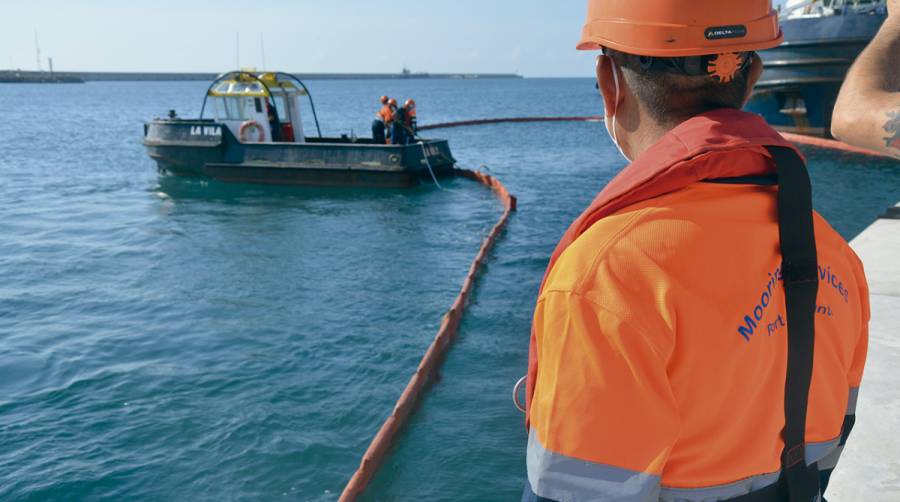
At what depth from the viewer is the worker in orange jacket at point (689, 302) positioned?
1062 millimetres

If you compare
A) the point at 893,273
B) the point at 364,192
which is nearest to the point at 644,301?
the point at 893,273

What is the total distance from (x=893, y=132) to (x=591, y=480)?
2.66ft

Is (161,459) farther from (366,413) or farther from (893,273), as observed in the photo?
(893,273)

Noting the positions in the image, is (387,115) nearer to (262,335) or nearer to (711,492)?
(262,335)

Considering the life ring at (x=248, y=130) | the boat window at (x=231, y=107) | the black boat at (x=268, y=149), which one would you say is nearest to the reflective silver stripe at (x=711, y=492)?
the black boat at (x=268, y=149)

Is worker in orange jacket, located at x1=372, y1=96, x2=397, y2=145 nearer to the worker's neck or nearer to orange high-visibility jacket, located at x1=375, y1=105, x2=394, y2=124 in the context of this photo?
orange high-visibility jacket, located at x1=375, y1=105, x2=394, y2=124

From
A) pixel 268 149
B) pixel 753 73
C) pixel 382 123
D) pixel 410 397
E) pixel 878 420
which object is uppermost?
pixel 753 73

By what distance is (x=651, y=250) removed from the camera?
1.08 m

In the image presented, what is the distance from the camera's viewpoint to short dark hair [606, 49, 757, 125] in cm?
127

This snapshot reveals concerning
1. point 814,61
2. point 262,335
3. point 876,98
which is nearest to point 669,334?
point 876,98

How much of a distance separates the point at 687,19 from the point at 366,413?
6.06 metres

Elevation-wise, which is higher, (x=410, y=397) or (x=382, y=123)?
(x=382, y=123)

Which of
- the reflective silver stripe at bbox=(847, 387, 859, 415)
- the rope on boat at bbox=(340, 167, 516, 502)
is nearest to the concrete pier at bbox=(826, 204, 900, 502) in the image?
the reflective silver stripe at bbox=(847, 387, 859, 415)

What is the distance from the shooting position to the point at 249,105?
63.9ft
